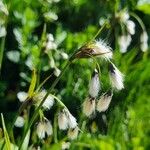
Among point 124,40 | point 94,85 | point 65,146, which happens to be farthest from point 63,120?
point 124,40

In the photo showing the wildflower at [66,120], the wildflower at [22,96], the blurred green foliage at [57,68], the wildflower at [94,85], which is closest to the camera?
the wildflower at [94,85]

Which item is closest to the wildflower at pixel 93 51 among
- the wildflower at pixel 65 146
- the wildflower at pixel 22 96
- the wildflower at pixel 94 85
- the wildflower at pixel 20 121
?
the wildflower at pixel 94 85

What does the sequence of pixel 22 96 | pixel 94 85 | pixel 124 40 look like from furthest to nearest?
pixel 124 40, pixel 22 96, pixel 94 85

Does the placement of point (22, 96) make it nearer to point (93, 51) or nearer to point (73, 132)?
point (73, 132)

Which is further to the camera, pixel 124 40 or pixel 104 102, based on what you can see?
pixel 124 40

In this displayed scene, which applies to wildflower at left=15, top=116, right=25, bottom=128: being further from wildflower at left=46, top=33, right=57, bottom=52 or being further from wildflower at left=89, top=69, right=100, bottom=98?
wildflower at left=89, top=69, right=100, bottom=98

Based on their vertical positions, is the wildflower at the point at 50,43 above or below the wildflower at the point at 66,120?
above

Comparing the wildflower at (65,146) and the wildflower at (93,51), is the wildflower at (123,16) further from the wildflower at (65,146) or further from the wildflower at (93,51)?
the wildflower at (93,51)

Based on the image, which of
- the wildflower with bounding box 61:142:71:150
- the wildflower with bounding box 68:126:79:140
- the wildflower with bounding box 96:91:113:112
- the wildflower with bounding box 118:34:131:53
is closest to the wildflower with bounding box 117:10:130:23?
the wildflower with bounding box 118:34:131:53

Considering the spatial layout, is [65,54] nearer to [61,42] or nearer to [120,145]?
[61,42]

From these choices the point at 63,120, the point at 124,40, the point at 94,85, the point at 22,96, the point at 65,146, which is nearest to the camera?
the point at 94,85

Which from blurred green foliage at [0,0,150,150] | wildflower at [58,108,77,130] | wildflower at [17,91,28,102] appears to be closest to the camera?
wildflower at [58,108,77,130]

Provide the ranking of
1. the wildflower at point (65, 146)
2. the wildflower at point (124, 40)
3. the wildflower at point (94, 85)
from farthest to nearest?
the wildflower at point (124, 40)
the wildflower at point (65, 146)
the wildflower at point (94, 85)
